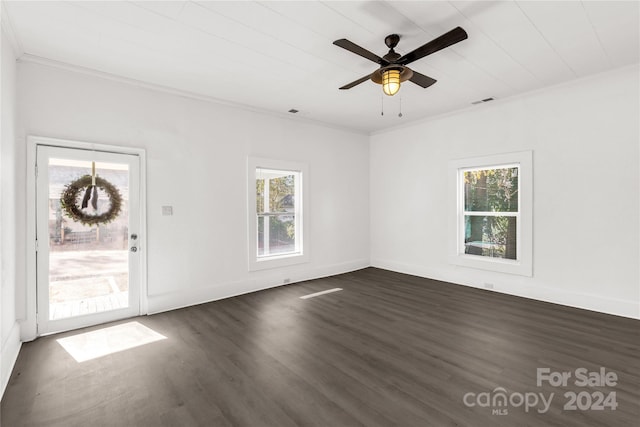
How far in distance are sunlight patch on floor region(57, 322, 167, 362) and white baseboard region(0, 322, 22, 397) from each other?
0.33 m

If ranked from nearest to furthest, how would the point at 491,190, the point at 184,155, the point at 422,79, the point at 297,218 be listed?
1. the point at 422,79
2. the point at 184,155
3. the point at 491,190
4. the point at 297,218

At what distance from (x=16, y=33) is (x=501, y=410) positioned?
4865 millimetres

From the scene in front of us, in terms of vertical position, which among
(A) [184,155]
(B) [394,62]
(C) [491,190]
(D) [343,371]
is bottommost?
(D) [343,371]

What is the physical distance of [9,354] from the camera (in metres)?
2.62

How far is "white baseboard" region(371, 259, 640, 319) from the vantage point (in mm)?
3704

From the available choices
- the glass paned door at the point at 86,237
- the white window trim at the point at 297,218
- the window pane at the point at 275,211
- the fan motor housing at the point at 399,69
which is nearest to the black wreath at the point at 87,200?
the glass paned door at the point at 86,237

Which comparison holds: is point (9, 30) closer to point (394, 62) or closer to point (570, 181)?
point (394, 62)

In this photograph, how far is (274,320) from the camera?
366 centimetres

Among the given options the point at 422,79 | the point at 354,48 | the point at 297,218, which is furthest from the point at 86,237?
the point at 422,79

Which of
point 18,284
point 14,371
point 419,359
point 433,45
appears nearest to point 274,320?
point 419,359

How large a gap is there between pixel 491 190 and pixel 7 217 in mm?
5869

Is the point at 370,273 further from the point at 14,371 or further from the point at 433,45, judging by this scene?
the point at 14,371

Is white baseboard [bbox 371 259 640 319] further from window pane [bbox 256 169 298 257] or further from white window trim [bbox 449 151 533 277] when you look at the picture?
window pane [bbox 256 169 298 257]

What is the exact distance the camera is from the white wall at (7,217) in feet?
8.12
